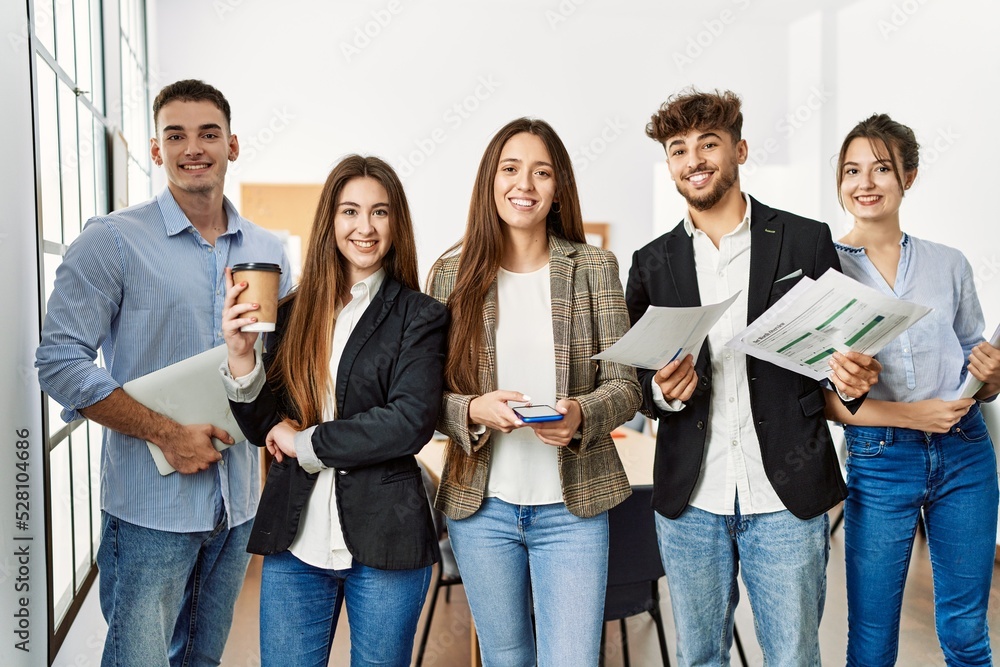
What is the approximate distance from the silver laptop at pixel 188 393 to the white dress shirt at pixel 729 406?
1.02m

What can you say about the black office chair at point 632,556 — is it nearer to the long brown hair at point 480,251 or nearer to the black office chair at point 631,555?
the black office chair at point 631,555

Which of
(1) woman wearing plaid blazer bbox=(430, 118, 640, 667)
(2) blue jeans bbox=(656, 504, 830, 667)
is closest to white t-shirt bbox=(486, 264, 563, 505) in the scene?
(1) woman wearing plaid blazer bbox=(430, 118, 640, 667)

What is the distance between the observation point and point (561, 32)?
6723 mm

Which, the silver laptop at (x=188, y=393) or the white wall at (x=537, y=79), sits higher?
the white wall at (x=537, y=79)

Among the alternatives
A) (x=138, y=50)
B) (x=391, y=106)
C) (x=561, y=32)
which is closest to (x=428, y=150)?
(x=391, y=106)

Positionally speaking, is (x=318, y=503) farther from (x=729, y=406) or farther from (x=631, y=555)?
(x=631, y=555)

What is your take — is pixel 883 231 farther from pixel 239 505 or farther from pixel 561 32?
pixel 561 32

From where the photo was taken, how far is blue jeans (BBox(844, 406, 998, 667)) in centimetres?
201

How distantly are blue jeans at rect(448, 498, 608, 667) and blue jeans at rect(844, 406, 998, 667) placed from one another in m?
0.82

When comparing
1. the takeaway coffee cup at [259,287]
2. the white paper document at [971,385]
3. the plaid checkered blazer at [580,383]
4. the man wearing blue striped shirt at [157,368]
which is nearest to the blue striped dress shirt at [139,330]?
the man wearing blue striped shirt at [157,368]

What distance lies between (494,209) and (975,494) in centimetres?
149

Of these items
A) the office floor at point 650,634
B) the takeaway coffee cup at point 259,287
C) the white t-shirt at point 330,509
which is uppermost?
the takeaway coffee cup at point 259,287

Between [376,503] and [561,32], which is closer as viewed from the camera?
[376,503]

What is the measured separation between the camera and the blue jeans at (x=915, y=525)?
2006mm
